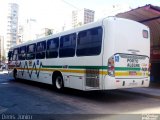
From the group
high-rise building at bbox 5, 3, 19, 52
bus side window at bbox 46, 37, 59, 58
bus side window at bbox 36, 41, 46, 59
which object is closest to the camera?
bus side window at bbox 46, 37, 59, 58

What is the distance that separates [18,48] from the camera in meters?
20.8

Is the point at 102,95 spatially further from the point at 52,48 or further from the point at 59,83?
the point at 52,48

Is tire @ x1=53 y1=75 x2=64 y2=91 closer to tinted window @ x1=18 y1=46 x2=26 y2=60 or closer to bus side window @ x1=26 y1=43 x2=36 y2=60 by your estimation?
bus side window @ x1=26 y1=43 x2=36 y2=60

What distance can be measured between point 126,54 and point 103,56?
104 cm

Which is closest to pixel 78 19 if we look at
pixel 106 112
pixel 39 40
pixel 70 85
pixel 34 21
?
pixel 34 21

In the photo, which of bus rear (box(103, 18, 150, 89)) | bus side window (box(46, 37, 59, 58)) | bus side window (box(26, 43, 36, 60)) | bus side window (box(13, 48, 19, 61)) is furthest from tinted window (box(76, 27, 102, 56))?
bus side window (box(13, 48, 19, 61))

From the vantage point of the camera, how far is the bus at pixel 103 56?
10406 millimetres

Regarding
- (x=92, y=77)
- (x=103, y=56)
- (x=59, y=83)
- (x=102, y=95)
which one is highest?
(x=103, y=56)

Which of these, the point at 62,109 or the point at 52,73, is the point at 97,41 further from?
the point at 52,73

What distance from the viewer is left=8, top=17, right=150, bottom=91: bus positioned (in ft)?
34.1

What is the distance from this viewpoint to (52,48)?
48.3ft

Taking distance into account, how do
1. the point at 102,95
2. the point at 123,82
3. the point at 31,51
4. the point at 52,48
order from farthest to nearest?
the point at 31,51, the point at 52,48, the point at 102,95, the point at 123,82

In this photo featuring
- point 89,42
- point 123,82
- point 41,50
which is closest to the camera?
point 123,82

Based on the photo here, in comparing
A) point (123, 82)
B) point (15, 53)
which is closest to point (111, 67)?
point (123, 82)
